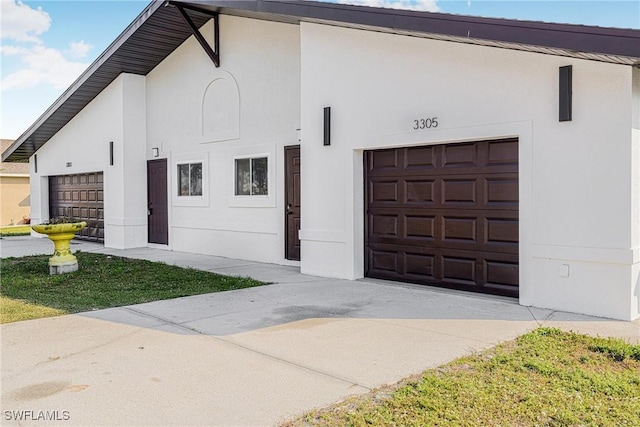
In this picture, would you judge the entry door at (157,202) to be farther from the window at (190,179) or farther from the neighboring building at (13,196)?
the neighboring building at (13,196)

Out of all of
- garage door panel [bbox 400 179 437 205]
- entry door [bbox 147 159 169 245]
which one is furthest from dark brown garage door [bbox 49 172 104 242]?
garage door panel [bbox 400 179 437 205]

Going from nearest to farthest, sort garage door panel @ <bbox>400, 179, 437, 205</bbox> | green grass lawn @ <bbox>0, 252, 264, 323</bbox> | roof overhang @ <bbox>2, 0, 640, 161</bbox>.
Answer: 1. roof overhang @ <bbox>2, 0, 640, 161</bbox>
2. green grass lawn @ <bbox>0, 252, 264, 323</bbox>
3. garage door panel @ <bbox>400, 179, 437, 205</bbox>

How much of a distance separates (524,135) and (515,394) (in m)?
3.75

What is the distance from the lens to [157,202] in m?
14.0

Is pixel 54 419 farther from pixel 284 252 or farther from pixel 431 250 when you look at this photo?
pixel 284 252

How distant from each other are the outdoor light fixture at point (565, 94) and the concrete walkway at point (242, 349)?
2.33m

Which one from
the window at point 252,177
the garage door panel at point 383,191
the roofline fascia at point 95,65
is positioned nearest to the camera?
the garage door panel at point 383,191

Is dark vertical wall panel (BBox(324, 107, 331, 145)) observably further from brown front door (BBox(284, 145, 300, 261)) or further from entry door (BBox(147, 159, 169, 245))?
entry door (BBox(147, 159, 169, 245))

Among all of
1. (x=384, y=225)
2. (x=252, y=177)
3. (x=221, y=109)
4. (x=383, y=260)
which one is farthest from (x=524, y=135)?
(x=221, y=109)

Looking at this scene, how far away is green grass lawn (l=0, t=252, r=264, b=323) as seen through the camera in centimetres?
684

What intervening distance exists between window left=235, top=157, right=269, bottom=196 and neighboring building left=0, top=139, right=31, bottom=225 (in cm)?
2016

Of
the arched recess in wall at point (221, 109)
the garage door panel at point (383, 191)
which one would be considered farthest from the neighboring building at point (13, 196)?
the garage door panel at point (383, 191)

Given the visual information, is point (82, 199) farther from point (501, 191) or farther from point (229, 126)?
point (501, 191)

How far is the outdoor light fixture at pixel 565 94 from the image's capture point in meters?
6.01
